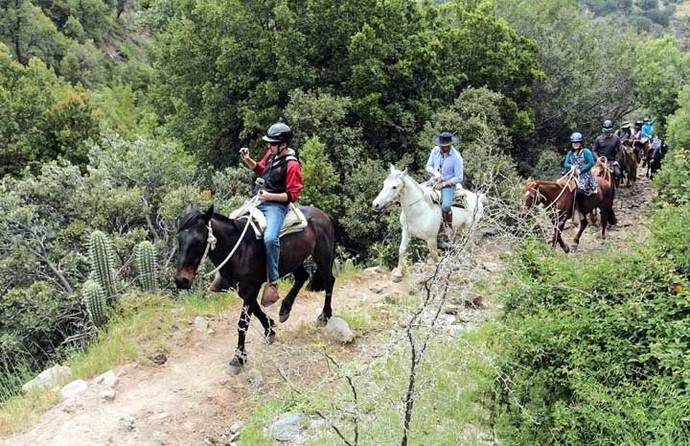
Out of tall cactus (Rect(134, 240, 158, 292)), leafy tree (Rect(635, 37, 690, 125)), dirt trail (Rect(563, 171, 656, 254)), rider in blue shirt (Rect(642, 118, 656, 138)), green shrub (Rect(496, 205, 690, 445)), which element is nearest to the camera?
green shrub (Rect(496, 205, 690, 445))

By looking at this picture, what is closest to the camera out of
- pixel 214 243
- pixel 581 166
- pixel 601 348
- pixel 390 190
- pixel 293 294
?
pixel 601 348

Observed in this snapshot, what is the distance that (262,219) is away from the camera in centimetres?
661

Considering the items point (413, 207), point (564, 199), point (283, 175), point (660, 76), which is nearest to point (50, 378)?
point (283, 175)

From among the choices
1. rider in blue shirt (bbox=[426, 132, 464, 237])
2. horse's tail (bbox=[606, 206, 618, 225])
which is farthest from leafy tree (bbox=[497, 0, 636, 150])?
rider in blue shirt (bbox=[426, 132, 464, 237])

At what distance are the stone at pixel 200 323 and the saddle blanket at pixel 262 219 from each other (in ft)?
5.81

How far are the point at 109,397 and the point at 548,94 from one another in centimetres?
1823

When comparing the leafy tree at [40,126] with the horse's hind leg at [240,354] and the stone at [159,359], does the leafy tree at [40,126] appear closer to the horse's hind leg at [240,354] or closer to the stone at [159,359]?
the stone at [159,359]

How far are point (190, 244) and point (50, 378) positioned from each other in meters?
2.63

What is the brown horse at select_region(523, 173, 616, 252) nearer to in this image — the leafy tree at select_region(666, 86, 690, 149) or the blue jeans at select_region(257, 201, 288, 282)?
the blue jeans at select_region(257, 201, 288, 282)

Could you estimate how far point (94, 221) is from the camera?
9742mm

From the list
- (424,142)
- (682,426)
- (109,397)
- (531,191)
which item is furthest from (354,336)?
(424,142)

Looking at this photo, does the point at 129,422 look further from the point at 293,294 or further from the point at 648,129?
the point at 648,129

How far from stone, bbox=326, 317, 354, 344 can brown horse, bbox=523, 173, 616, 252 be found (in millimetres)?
4139

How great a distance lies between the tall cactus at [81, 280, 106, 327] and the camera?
764 centimetres
